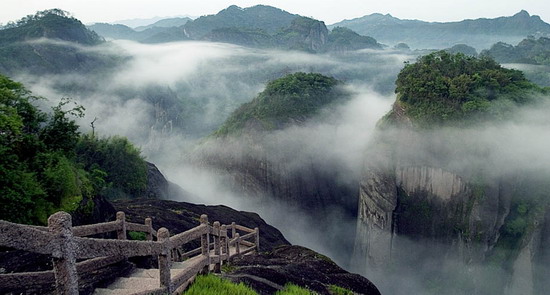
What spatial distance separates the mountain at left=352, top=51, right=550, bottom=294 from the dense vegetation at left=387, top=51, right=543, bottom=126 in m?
0.10

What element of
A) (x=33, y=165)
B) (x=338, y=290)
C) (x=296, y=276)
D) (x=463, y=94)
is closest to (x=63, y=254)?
(x=296, y=276)

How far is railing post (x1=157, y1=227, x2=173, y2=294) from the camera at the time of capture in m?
7.14

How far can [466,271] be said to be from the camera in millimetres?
38781


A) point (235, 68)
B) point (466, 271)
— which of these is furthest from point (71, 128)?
point (235, 68)

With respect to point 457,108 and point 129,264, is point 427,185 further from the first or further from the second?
point 129,264

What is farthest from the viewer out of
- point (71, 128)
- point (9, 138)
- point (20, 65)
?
point (20, 65)

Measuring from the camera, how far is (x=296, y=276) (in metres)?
11.8

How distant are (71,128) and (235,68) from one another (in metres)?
171

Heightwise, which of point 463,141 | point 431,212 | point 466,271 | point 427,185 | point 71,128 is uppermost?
point 71,128

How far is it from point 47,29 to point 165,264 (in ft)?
374

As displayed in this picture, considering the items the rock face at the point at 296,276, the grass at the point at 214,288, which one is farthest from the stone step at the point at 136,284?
the rock face at the point at 296,276

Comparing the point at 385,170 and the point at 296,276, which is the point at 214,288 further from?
the point at 385,170

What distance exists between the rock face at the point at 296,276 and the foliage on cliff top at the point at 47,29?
10319cm

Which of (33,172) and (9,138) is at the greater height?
(9,138)
